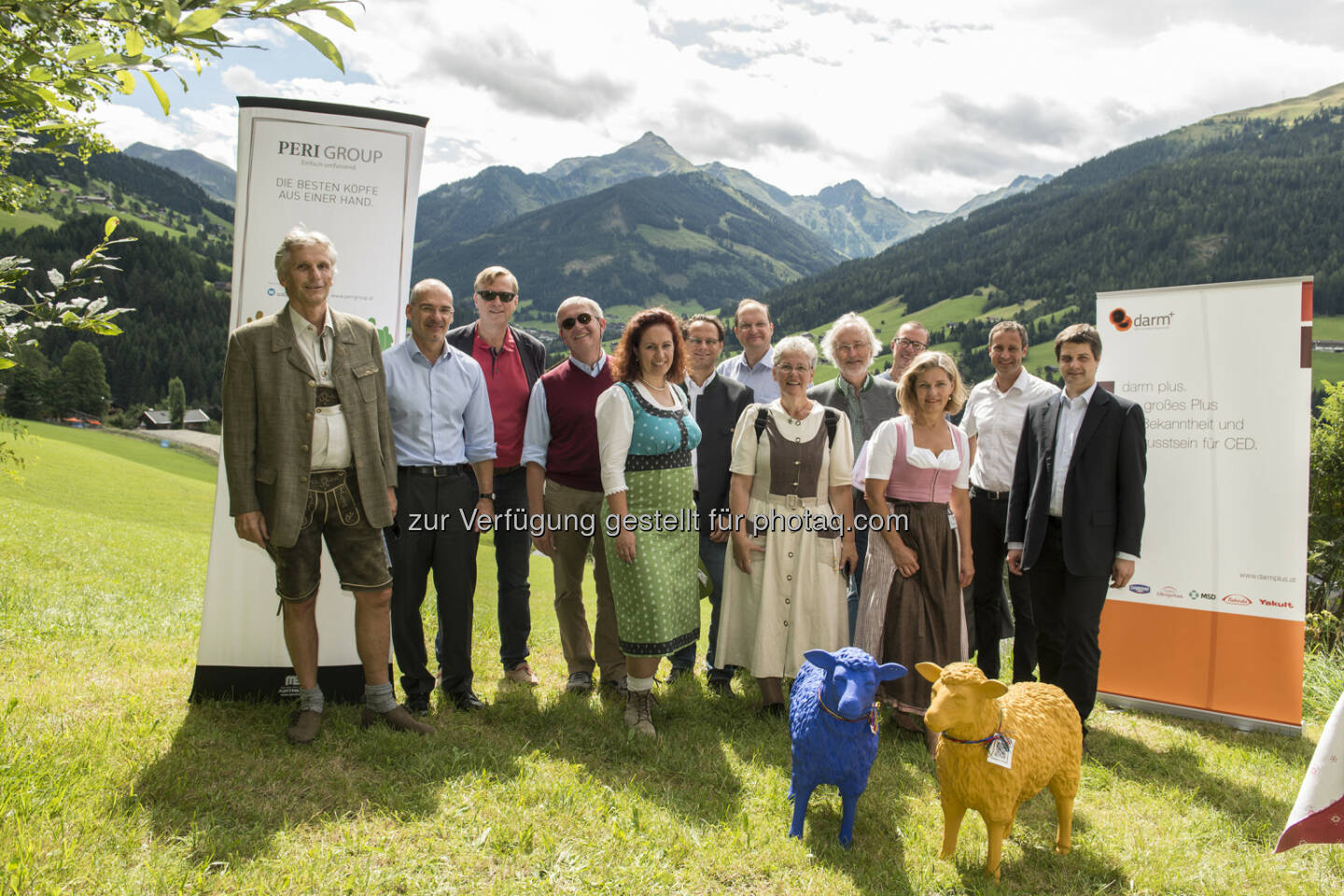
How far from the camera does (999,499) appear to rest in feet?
17.3

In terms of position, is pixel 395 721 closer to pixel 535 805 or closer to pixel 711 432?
pixel 535 805

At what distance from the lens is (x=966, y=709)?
118 inches

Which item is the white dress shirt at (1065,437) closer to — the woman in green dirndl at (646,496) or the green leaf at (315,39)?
the woman in green dirndl at (646,496)

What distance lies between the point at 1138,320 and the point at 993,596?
2.36 m

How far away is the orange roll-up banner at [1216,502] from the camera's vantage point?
518 centimetres

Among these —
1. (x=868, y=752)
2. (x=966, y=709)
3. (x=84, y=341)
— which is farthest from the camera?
(x=84, y=341)

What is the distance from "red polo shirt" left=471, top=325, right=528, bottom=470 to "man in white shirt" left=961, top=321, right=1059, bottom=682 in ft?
10.1

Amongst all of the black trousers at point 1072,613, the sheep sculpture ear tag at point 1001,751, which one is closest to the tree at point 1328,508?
the black trousers at point 1072,613

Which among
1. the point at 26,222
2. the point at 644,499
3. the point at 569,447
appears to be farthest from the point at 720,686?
the point at 26,222

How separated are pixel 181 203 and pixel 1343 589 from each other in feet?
582

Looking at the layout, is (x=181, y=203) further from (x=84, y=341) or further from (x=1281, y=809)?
(x=1281, y=809)

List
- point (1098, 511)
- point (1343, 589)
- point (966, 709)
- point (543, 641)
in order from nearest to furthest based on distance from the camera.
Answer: point (966, 709) < point (1098, 511) < point (543, 641) < point (1343, 589)

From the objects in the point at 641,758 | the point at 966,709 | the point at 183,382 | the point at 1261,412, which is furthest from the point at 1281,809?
the point at 183,382

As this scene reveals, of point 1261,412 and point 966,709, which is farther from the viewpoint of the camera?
point 1261,412
